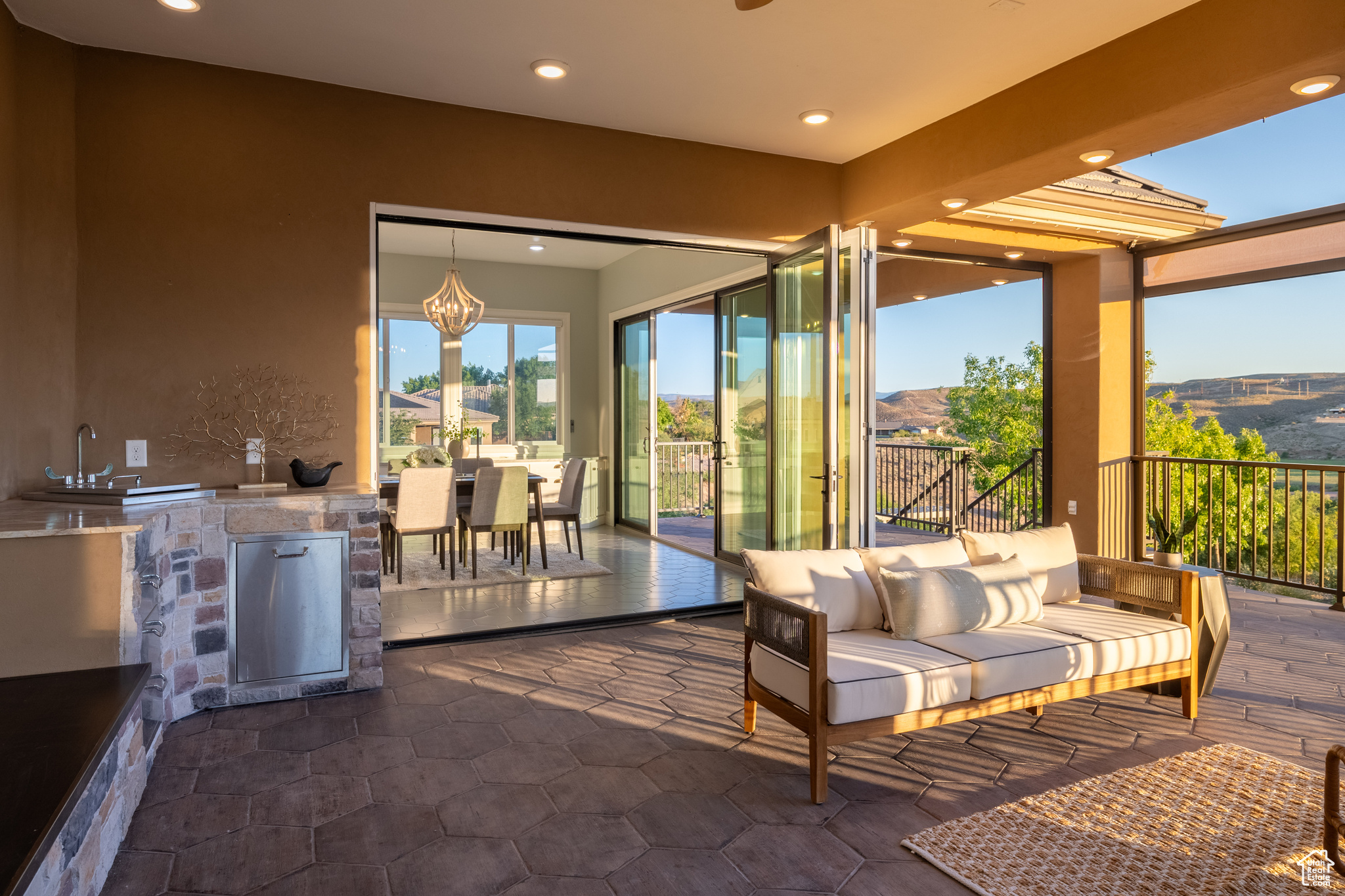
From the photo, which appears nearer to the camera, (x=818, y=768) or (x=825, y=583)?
(x=818, y=768)

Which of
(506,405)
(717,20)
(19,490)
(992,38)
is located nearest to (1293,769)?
(992,38)

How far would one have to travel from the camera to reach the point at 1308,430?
20.8 feet

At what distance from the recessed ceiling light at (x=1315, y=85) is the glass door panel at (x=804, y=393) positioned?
205 centimetres

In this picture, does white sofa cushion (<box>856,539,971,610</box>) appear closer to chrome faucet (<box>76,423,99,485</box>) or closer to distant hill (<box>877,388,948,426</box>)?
chrome faucet (<box>76,423,99,485</box>)

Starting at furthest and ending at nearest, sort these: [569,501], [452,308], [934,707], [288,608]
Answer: [452,308], [569,501], [288,608], [934,707]

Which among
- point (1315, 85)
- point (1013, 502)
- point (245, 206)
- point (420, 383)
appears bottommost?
point (1013, 502)

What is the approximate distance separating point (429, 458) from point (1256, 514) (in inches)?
265

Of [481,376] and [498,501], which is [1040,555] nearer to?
[498,501]

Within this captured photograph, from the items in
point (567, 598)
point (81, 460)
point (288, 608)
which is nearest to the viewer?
point (288, 608)

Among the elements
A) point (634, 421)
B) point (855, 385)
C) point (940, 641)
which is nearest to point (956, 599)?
point (940, 641)

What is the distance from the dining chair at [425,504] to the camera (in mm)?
5656

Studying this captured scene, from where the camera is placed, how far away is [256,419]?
149 inches

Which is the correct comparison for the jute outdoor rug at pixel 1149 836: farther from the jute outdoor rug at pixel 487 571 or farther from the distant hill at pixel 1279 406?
the distant hill at pixel 1279 406

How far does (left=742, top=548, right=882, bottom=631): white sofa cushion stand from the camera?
9.84 ft
